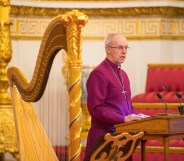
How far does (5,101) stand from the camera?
357 inches

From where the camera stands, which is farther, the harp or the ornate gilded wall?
the ornate gilded wall

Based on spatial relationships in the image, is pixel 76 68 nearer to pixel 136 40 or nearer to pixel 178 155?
pixel 178 155

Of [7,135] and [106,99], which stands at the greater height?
[106,99]

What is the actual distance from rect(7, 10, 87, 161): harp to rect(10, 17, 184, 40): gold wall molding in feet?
16.0

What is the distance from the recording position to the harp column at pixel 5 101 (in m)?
8.83

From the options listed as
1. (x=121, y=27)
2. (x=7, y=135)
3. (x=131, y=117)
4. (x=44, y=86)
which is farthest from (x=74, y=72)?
(x=121, y=27)

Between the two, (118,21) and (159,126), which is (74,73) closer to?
(159,126)

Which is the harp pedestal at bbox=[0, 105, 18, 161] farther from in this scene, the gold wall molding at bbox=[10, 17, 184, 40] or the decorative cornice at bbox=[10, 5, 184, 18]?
the decorative cornice at bbox=[10, 5, 184, 18]

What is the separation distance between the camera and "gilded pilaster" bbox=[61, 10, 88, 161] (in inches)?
178

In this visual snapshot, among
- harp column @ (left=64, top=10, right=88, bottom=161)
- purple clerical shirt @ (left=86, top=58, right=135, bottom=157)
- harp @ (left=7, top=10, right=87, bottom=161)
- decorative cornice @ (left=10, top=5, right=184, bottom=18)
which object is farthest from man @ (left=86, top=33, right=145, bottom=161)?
decorative cornice @ (left=10, top=5, right=184, bottom=18)

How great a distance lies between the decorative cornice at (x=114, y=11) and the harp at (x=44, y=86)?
488 centimetres

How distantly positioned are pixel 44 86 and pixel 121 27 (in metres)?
6.30

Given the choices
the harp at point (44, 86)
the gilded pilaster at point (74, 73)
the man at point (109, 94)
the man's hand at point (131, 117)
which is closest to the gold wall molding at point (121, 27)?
the harp at point (44, 86)

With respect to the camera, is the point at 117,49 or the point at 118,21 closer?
the point at 117,49
